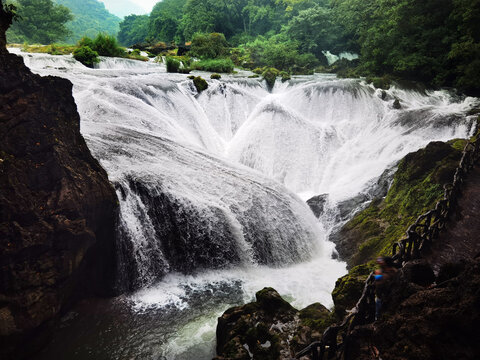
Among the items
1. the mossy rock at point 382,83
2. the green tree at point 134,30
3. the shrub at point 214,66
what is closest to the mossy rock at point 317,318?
the mossy rock at point 382,83

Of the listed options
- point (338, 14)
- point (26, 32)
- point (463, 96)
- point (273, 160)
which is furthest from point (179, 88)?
point (26, 32)

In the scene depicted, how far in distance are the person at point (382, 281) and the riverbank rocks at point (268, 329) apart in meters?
1.32

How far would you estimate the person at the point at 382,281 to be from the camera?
4.03 m

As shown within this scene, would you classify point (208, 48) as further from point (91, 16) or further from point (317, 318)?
point (91, 16)

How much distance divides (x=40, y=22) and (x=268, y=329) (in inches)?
2234

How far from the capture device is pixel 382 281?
4.10 m

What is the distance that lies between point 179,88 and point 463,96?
57.9 feet

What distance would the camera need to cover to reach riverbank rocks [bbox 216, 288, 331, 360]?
4871 mm

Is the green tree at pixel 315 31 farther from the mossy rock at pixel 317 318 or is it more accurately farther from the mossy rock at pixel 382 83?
the mossy rock at pixel 317 318

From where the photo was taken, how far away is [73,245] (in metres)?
5.96

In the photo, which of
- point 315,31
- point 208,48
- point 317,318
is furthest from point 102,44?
point 317,318

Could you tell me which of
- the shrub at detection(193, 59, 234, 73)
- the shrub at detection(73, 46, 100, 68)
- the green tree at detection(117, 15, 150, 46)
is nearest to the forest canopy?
the green tree at detection(117, 15, 150, 46)

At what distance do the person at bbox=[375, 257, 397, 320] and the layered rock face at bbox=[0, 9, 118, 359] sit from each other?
5.69 m

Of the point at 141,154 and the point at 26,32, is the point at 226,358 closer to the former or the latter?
the point at 141,154
